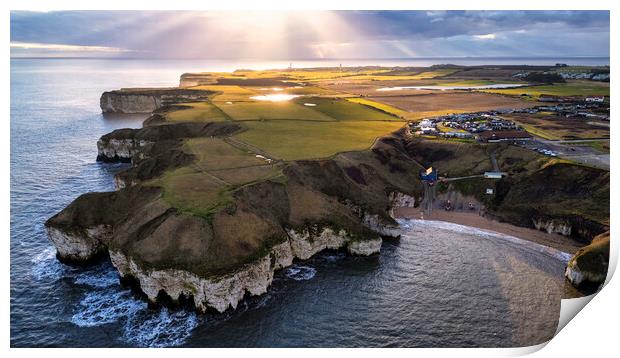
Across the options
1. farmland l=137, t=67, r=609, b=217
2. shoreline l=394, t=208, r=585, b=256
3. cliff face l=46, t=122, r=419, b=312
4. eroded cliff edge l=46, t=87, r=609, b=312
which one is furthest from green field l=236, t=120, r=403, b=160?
shoreline l=394, t=208, r=585, b=256

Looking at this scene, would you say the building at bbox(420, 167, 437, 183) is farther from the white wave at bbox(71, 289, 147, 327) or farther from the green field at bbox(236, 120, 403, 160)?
the white wave at bbox(71, 289, 147, 327)

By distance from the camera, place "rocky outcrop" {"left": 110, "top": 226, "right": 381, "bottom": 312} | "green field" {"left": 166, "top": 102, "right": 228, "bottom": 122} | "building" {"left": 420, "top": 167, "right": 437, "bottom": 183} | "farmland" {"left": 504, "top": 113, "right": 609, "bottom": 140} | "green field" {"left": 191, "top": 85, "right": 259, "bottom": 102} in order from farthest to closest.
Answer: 1. "green field" {"left": 191, "top": 85, "right": 259, "bottom": 102}
2. "green field" {"left": 166, "top": 102, "right": 228, "bottom": 122}
3. "farmland" {"left": 504, "top": 113, "right": 609, "bottom": 140}
4. "building" {"left": 420, "top": 167, "right": 437, "bottom": 183}
5. "rocky outcrop" {"left": 110, "top": 226, "right": 381, "bottom": 312}

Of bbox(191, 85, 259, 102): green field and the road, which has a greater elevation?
bbox(191, 85, 259, 102): green field

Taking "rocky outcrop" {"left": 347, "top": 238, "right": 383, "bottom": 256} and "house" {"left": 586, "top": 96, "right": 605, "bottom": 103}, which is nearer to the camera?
"rocky outcrop" {"left": 347, "top": 238, "right": 383, "bottom": 256}

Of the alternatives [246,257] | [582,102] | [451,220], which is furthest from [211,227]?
[582,102]

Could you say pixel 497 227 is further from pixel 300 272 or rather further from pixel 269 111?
pixel 269 111

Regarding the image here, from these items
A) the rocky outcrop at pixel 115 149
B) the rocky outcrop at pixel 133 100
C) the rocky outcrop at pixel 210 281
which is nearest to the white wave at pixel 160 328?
the rocky outcrop at pixel 210 281

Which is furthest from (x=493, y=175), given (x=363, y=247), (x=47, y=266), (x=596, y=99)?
(x=47, y=266)
